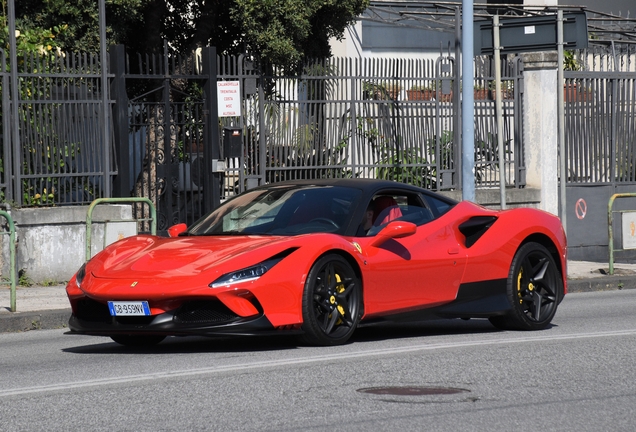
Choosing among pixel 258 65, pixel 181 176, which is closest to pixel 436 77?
pixel 258 65

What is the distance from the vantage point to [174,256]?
8734 mm

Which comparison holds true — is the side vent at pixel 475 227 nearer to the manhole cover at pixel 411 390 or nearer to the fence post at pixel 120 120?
the manhole cover at pixel 411 390

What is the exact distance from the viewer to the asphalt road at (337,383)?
6.14 m

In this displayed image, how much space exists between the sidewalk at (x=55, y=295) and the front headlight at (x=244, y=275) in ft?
13.5

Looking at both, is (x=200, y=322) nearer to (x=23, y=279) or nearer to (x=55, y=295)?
(x=55, y=295)

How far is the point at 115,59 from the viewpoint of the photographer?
15852mm

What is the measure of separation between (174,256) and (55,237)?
691 cm

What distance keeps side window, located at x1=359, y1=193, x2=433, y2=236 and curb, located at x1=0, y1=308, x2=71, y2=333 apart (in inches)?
160

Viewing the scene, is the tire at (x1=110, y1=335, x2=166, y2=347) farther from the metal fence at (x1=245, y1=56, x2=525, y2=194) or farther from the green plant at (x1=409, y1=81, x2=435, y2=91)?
the green plant at (x1=409, y1=81, x2=435, y2=91)

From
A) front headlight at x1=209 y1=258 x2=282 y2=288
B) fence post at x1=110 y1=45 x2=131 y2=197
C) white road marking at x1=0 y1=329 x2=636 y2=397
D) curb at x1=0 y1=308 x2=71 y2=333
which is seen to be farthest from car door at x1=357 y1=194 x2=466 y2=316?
fence post at x1=110 y1=45 x2=131 y2=197

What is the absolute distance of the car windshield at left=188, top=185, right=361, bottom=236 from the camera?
9.30 meters

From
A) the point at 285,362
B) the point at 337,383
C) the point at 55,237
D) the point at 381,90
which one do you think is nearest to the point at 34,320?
the point at 55,237

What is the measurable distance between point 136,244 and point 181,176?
794 centimetres

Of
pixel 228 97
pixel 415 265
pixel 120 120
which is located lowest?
pixel 415 265
